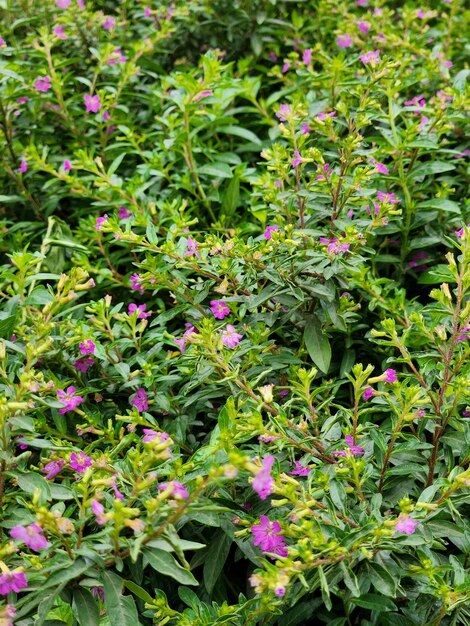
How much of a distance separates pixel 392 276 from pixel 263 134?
108 cm

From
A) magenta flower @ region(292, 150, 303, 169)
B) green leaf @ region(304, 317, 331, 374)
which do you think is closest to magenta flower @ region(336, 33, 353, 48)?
magenta flower @ region(292, 150, 303, 169)

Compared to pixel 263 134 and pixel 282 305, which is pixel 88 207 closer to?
pixel 263 134

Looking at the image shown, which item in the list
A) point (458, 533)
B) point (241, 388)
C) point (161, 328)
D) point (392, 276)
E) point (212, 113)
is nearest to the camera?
point (458, 533)

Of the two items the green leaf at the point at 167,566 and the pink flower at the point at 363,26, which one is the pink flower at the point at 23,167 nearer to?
the pink flower at the point at 363,26

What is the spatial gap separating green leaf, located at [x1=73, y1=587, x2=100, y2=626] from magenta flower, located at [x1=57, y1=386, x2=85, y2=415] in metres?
0.57

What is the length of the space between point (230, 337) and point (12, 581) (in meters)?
0.75

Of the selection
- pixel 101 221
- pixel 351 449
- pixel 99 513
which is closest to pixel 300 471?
pixel 351 449

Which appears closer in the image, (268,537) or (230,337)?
(268,537)

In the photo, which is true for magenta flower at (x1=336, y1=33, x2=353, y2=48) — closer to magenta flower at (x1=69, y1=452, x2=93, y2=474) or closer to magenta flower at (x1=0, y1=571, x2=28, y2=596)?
magenta flower at (x1=69, y1=452, x2=93, y2=474)

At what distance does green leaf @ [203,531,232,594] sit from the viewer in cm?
160

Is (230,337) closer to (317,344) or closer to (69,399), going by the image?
(317,344)

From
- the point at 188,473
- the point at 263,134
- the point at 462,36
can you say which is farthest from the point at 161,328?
the point at 462,36

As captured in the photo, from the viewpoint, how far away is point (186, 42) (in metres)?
3.38

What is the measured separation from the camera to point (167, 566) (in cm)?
130
